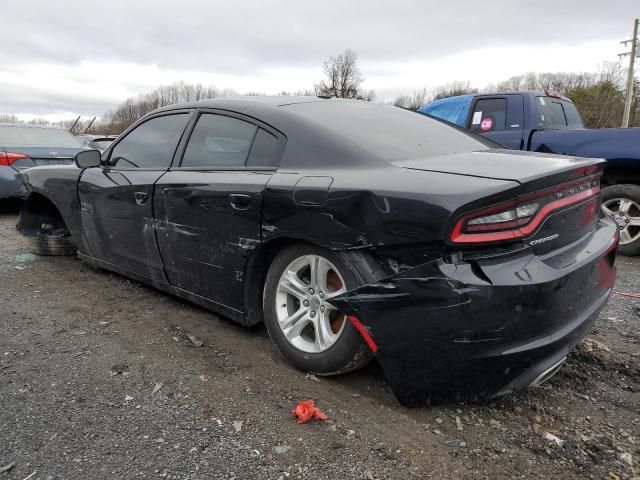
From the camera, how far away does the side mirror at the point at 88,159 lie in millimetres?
A: 3941

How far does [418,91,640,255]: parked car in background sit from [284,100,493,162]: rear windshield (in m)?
2.34

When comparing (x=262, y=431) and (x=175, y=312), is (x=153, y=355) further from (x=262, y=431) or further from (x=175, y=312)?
(x=262, y=431)

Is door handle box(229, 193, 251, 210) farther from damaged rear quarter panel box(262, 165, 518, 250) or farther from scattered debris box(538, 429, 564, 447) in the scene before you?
scattered debris box(538, 429, 564, 447)

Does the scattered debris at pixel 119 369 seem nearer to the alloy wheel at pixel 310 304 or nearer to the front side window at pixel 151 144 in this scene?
the alloy wheel at pixel 310 304

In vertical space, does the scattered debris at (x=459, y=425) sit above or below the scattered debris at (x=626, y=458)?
above

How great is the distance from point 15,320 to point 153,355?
1.24 metres

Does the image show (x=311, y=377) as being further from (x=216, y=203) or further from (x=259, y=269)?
(x=216, y=203)

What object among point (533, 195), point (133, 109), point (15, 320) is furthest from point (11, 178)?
point (133, 109)

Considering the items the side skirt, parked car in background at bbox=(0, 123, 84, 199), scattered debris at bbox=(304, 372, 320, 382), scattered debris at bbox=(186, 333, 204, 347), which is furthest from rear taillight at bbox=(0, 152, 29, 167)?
scattered debris at bbox=(304, 372, 320, 382)

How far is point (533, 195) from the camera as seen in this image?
2.06 meters

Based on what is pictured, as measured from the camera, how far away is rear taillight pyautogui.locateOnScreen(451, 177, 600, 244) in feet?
6.47

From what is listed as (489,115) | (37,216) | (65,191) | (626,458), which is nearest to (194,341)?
(65,191)

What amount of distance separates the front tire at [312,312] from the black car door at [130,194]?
1.15m

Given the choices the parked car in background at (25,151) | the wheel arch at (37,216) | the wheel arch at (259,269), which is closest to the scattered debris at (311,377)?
the wheel arch at (259,269)
